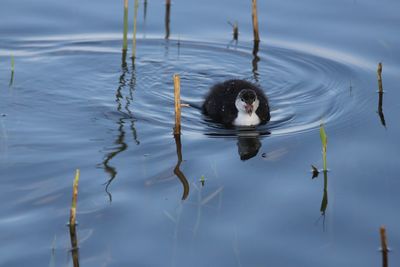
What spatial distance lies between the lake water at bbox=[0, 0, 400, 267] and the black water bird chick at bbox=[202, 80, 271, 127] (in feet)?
0.63

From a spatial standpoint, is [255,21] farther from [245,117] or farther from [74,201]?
[74,201]

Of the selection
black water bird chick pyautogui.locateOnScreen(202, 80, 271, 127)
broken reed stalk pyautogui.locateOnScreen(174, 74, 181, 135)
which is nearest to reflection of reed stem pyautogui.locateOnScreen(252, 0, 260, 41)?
black water bird chick pyautogui.locateOnScreen(202, 80, 271, 127)

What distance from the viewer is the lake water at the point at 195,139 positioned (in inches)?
272

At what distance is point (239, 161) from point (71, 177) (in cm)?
170

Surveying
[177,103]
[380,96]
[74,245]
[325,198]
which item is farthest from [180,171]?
[380,96]

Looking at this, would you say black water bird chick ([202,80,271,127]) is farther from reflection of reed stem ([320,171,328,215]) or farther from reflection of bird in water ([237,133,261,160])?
reflection of reed stem ([320,171,328,215])

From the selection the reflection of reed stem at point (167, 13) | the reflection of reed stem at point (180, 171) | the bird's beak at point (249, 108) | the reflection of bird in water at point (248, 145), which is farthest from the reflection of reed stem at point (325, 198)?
the reflection of reed stem at point (167, 13)

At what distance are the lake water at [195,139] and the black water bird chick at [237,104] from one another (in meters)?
0.19

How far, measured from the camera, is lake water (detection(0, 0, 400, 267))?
6.92m

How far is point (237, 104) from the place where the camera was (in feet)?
33.3

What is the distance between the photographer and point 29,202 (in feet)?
24.6

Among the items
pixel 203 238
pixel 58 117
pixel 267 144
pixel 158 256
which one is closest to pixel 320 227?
pixel 203 238

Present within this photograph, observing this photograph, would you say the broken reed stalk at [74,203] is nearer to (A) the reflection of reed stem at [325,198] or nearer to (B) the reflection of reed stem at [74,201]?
(B) the reflection of reed stem at [74,201]

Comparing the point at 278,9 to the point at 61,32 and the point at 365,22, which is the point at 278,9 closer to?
the point at 365,22
